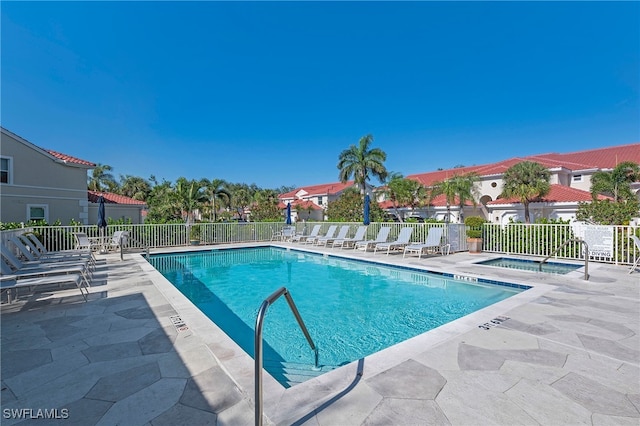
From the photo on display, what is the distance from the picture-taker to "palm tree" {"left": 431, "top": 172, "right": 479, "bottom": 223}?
26266 millimetres

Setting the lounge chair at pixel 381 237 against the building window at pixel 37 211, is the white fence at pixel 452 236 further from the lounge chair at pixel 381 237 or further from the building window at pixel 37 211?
the building window at pixel 37 211

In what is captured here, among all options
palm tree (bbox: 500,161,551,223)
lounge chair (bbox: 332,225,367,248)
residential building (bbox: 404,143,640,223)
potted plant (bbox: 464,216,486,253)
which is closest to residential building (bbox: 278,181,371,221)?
residential building (bbox: 404,143,640,223)

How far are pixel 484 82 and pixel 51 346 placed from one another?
1020 inches

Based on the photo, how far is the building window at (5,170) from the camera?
15.5m

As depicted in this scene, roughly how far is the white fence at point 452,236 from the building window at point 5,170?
6.83 meters

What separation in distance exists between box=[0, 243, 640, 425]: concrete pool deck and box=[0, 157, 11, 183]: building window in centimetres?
1597

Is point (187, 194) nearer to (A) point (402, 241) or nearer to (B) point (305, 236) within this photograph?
(B) point (305, 236)

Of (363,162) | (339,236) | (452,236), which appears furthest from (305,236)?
(363,162)

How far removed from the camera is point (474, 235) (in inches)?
474

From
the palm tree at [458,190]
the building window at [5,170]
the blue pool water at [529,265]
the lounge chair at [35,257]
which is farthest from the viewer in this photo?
the palm tree at [458,190]

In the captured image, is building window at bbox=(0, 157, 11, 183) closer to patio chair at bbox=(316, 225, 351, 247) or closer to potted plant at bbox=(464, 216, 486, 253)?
patio chair at bbox=(316, 225, 351, 247)

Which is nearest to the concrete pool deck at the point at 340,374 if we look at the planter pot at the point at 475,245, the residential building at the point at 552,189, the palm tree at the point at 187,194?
the planter pot at the point at 475,245

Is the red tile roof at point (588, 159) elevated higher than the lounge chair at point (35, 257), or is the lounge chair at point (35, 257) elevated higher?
the red tile roof at point (588, 159)

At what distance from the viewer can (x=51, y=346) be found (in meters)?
3.55
